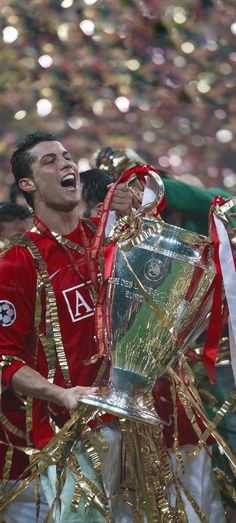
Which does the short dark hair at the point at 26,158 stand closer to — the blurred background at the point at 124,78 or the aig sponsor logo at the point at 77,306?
the aig sponsor logo at the point at 77,306

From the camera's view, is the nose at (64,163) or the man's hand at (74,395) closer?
the man's hand at (74,395)

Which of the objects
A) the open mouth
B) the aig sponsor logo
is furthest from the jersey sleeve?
the open mouth

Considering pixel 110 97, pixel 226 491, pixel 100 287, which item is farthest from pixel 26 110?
pixel 100 287

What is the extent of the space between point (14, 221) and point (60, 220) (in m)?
0.86

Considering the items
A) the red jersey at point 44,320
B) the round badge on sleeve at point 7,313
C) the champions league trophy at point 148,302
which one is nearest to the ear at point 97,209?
the red jersey at point 44,320

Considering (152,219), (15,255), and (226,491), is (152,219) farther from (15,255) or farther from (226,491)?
(226,491)

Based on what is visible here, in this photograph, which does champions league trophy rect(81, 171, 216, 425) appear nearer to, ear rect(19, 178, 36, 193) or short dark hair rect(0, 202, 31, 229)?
ear rect(19, 178, 36, 193)

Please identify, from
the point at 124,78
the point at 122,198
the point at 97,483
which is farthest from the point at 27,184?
the point at 124,78


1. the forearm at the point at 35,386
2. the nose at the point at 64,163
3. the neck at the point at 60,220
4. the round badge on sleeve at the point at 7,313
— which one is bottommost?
the forearm at the point at 35,386

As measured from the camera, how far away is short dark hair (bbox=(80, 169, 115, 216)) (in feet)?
14.5

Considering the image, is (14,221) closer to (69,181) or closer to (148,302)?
(69,181)

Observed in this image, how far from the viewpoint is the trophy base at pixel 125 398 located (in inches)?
122

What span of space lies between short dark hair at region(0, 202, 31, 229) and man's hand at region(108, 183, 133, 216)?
941 mm

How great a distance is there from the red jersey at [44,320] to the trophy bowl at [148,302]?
220mm
